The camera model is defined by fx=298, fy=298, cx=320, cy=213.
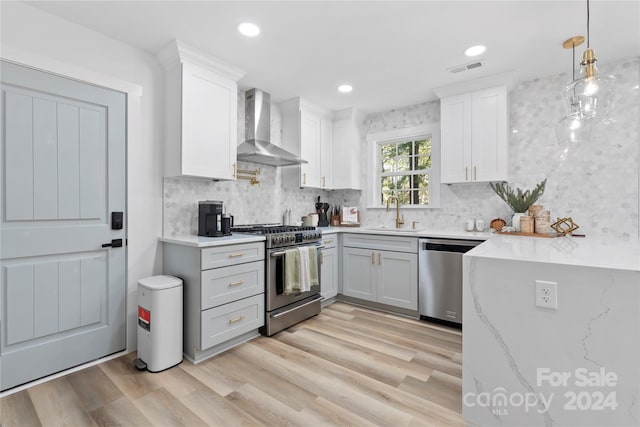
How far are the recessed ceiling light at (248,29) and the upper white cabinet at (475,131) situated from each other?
2.11m

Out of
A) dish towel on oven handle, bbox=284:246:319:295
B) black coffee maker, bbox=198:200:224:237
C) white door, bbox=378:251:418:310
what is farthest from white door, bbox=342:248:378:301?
black coffee maker, bbox=198:200:224:237

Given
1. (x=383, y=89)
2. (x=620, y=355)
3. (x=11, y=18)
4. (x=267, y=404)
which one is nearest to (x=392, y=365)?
(x=267, y=404)

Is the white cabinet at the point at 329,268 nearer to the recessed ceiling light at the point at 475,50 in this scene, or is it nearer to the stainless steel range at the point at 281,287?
the stainless steel range at the point at 281,287

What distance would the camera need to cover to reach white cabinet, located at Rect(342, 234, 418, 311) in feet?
10.6

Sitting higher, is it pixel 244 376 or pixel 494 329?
pixel 494 329

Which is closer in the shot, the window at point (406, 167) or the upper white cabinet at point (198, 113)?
the upper white cabinet at point (198, 113)

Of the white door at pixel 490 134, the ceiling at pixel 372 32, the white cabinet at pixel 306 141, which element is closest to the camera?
the ceiling at pixel 372 32

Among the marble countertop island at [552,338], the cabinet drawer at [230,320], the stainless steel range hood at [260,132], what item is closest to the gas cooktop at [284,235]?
the cabinet drawer at [230,320]

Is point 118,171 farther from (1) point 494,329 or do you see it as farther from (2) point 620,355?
(2) point 620,355

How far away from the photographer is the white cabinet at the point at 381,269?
127 inches

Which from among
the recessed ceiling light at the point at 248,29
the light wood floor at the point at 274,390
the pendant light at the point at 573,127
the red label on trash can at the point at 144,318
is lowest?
the light wood floor at the point at 274,390

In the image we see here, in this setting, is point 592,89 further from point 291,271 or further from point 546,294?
point 291,271

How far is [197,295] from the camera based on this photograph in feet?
7.49

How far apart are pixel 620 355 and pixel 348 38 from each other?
8.25ft
